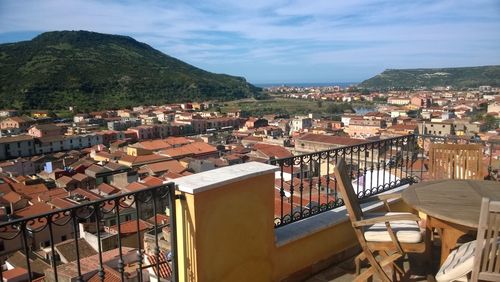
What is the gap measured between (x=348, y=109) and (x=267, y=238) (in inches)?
3751

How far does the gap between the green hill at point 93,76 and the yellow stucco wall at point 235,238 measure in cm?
8161

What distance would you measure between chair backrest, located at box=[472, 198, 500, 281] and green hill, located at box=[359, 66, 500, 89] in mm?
150216

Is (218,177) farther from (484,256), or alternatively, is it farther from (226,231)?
(484,256)

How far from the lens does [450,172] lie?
13.7ft

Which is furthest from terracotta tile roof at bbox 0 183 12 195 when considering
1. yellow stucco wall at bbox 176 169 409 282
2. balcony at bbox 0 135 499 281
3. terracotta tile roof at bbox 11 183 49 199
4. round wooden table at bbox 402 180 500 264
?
round wooden table at bbox 402 180 500 264

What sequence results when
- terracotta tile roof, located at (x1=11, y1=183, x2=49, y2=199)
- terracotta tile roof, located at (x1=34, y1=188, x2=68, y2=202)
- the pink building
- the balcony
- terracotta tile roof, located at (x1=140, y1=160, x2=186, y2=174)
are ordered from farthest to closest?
the pink building → terracotta tile roof, located at (x1=140, y1=160, x2=186, y2=174) → terracotta tile roof, located at (x1=11, y1=183, x2=49, y2=199) → terracotta tile roof, located at (x1=34, y1=188, x2=68, y2=202) → the balcony

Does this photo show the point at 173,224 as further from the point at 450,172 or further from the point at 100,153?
the point at 100,153

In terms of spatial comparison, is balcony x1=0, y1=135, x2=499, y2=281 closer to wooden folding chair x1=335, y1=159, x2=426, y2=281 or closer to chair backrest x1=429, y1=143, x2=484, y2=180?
wooden folding chair x1=335, y1=159, x2=426, y2=281

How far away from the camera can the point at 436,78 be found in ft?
528

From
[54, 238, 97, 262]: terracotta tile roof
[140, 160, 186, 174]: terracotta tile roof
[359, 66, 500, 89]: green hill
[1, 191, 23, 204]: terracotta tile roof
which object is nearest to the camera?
[54, 238, 97, 262]: terracotta tile roof

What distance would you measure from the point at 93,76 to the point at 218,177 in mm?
94864

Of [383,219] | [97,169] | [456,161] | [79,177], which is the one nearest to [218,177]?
[383,219]

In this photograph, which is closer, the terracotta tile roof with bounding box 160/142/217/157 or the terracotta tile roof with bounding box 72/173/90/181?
the terracotta tile roof with bounding box 72/173/90/181

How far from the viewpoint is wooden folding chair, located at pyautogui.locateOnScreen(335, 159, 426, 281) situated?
100 inches
